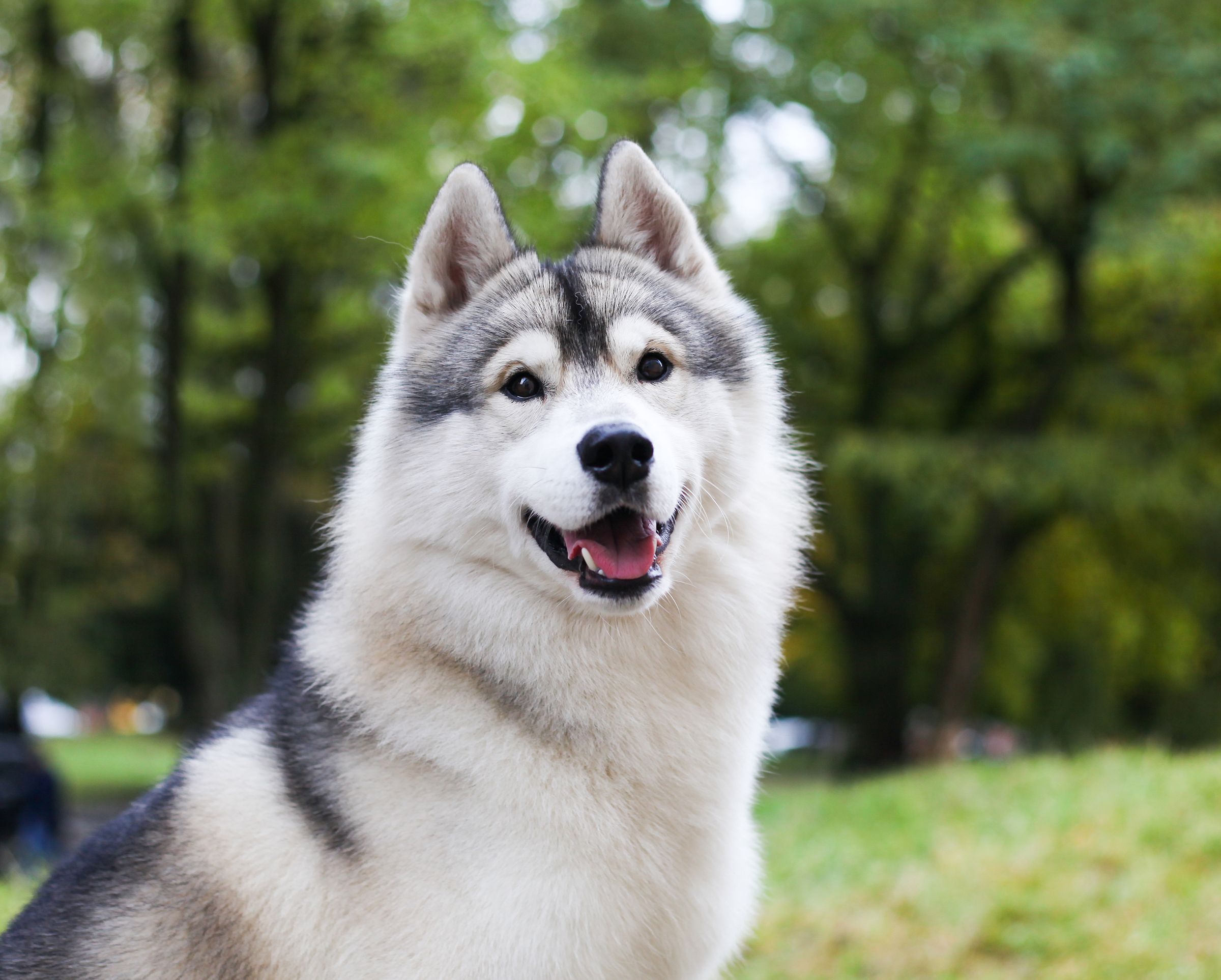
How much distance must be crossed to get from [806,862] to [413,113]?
857 centimetres

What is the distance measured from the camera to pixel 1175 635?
17.8 meters

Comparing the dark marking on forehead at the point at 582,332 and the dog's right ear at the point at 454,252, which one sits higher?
the dog's right ear at the point at 454,252

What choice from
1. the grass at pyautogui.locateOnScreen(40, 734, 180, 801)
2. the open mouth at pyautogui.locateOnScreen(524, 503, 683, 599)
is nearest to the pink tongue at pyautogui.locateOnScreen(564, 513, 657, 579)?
the open mouth at pyautogui.locateOnScreen(524, 503, 683, 599)

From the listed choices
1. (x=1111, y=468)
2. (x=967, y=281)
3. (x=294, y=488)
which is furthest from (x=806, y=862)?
(x=294, y=488)

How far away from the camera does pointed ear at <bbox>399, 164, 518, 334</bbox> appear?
3307 millimetres

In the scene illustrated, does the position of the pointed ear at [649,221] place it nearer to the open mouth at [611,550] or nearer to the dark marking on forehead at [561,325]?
the dark marking on forehead at [561,325]

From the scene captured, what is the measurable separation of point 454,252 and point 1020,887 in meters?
4.70

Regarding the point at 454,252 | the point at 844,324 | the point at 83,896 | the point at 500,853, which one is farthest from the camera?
the point at 844,324

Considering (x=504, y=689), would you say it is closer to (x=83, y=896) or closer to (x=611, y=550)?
(x=611, y=550)

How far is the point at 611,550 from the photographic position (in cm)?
290

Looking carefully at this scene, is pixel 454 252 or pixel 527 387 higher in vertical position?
pixel 454 252

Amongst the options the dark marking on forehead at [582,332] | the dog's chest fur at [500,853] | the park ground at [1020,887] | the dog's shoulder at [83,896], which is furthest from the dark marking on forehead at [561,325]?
the park ground at [1020,887]

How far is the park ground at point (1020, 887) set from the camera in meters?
5.41

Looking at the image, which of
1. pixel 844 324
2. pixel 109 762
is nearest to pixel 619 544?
pixel 844 324
